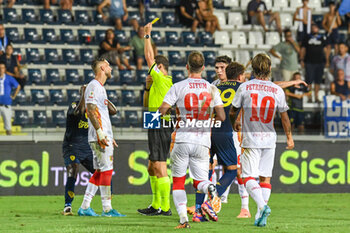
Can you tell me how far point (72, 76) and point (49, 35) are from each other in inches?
62.0

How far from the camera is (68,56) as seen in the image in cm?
2034

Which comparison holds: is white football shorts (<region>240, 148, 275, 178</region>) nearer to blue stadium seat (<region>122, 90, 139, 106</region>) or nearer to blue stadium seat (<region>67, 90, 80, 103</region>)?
blue stadium seat (<region>122, 90, 139, 106</region>)

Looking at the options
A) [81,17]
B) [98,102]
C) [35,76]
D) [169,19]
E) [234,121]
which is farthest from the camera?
[169,19]

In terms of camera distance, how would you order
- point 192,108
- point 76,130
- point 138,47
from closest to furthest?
point 192,108 → point 76,130 → point 138,47

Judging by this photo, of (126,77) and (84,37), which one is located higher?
(84,37)

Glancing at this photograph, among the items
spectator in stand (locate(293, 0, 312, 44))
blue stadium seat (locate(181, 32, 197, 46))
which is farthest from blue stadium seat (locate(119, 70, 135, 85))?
spectator in stand (locate(293, 0, 312, 44))

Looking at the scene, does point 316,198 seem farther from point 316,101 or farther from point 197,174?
point 197,174

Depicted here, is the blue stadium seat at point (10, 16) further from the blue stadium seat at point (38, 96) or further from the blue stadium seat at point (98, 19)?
the blue stadium seat at point (38, 96)

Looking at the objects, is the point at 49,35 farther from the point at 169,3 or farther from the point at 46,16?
the point at 169,3

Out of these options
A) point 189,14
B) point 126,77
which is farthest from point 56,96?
point 189,14

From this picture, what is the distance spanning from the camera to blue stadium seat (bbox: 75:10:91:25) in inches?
839

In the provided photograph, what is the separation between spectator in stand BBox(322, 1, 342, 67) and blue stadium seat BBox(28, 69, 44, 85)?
797 cm

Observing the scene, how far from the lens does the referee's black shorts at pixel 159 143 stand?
1148 cm

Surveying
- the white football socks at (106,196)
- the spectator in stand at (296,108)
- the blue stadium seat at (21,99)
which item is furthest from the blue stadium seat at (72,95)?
the white football socks at (106,196)
